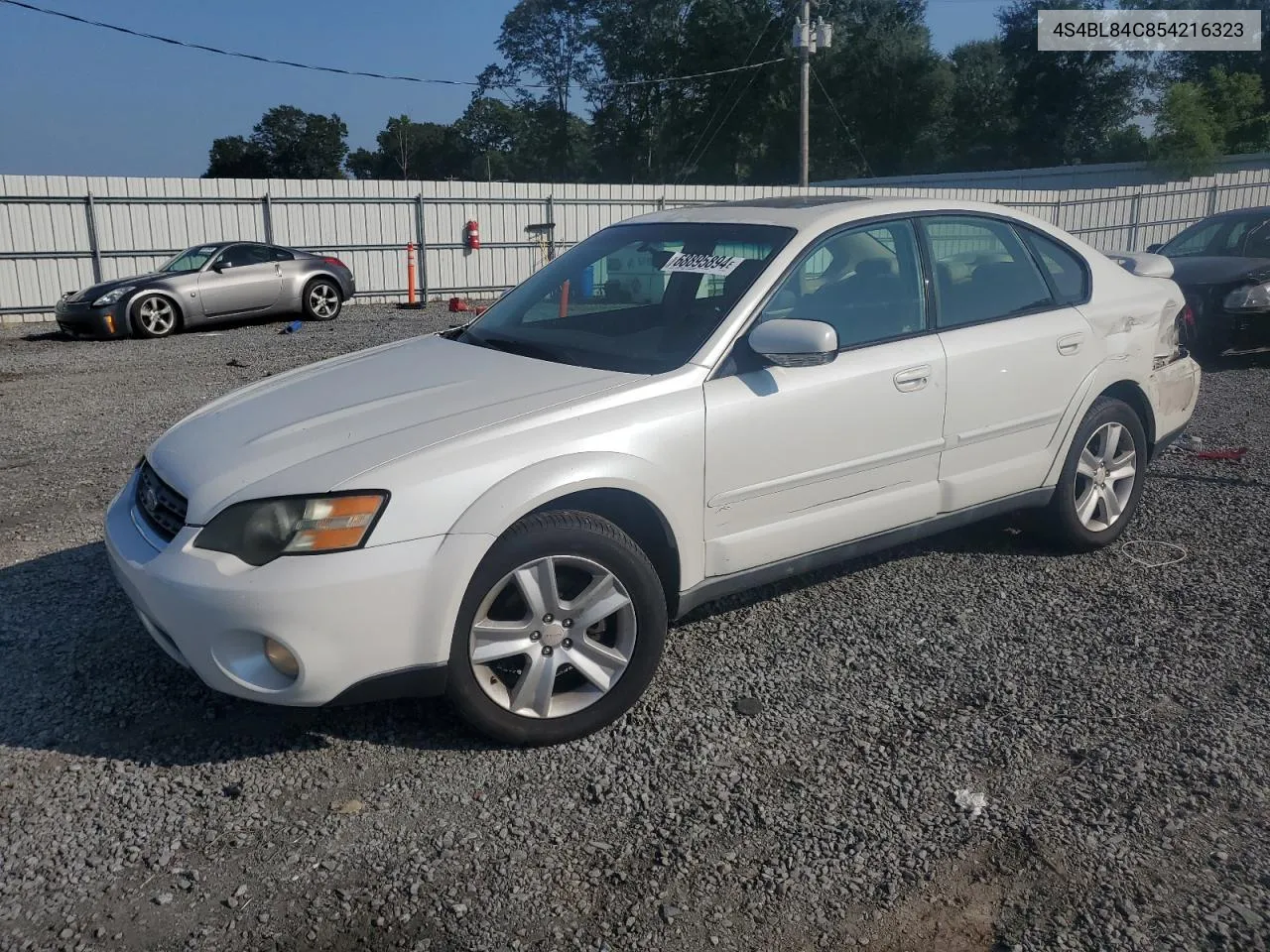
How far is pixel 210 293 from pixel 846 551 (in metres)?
13.6

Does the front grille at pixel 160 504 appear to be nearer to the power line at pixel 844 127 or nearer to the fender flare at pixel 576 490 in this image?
the fender flare at pixel 576 490

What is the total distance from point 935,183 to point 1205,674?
3621 cm

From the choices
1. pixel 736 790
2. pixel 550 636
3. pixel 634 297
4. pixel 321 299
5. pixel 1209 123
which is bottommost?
pixel 736 790

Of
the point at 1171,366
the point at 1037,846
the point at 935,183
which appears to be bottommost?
the point at 1037,846

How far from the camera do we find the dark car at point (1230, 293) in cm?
975

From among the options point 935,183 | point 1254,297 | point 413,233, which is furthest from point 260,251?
point 935,183

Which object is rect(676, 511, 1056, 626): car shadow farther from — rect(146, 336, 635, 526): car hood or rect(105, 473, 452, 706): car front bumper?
rect(105, 473, 452, 706): car front bumper

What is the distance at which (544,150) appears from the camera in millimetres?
68062

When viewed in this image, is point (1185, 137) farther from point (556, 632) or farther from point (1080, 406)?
point (556, 632)

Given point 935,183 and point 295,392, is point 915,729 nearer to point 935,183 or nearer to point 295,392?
point 295,392

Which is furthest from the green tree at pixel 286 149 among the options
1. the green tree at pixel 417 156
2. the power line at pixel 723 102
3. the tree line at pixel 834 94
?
the power line at pixel 723 102

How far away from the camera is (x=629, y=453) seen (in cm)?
332

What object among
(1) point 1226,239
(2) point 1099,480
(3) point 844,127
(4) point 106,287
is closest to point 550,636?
(2) point 1099,480

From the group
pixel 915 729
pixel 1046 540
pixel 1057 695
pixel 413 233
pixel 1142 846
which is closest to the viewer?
pixel 1142 846
